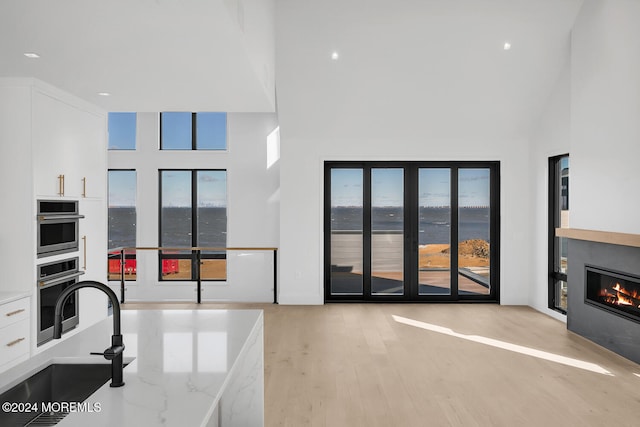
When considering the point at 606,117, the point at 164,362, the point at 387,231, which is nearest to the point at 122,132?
the point at 387,231

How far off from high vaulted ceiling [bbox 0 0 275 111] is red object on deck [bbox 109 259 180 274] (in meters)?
3.24

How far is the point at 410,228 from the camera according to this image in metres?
6.76

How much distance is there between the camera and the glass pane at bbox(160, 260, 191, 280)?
732cm

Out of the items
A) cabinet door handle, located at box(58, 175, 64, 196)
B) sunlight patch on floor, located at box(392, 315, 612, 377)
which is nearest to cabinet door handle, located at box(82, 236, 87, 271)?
cabinet door handle, located at box(58, 175, 64, 196)

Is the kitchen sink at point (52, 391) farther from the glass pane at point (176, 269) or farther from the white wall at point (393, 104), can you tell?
the glass pane at point (176, 269)

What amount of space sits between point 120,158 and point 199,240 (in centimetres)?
183

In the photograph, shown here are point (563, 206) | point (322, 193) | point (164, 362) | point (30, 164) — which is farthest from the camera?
point (322, 193)

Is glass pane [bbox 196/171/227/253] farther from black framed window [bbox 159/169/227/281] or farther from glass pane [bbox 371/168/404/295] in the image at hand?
glass pane [bbox 371/168/404/295]

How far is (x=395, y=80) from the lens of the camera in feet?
19.5

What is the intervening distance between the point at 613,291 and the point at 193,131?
6.14 metres

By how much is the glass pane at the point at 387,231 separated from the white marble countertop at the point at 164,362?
445cm

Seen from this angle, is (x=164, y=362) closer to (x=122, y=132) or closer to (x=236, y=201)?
(x=236, y=201)

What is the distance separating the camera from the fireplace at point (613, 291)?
425cm

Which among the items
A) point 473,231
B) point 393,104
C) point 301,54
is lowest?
point 473,231
